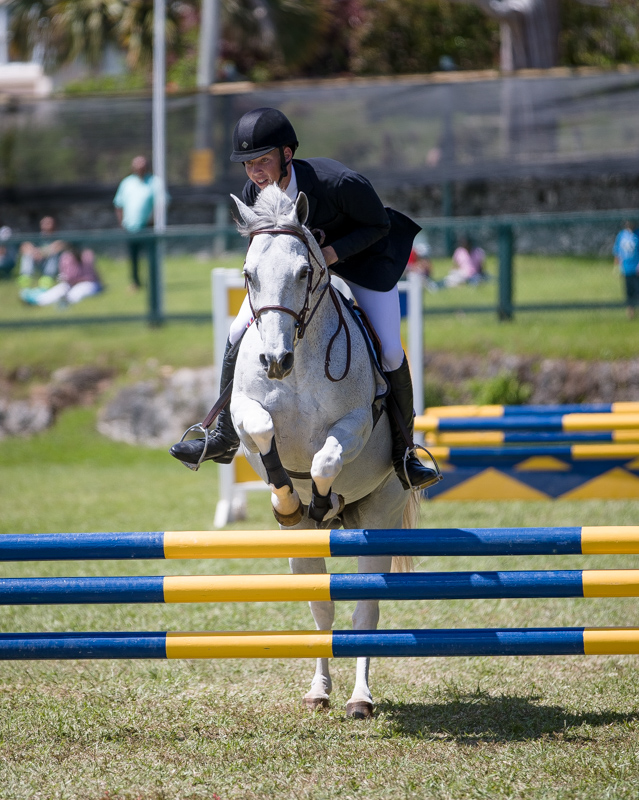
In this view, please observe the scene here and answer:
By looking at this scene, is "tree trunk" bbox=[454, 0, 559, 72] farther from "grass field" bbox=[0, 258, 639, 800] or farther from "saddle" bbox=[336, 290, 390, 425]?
"saddle" bbox=[336, 290, 390, 425]

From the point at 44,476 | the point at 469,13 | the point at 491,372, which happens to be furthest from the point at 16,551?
the point at 469,13

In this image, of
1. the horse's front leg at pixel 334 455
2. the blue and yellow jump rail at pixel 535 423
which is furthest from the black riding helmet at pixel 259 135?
the blue and yellow jump rail at pixel 535 423

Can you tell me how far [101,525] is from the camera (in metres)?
7.53

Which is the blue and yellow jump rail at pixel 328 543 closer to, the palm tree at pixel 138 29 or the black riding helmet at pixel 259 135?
the black riding helmet at pixel 259 135

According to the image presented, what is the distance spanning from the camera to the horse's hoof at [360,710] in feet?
12.0

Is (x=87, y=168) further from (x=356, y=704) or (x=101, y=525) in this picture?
(x=356, y=704)

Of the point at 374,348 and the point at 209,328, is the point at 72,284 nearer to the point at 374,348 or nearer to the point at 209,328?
the point at 209,328

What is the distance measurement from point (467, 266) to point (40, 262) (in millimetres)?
5695

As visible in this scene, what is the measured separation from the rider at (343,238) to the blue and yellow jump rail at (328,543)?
25.2 inches

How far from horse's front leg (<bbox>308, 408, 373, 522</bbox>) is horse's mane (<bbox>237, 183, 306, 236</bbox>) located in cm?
74

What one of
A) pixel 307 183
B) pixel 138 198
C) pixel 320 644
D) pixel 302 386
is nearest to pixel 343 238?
pixel 307 183

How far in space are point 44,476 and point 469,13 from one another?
19.7m

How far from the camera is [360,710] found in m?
3.67

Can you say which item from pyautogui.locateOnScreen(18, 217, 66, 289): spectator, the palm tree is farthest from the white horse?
the palm tree
